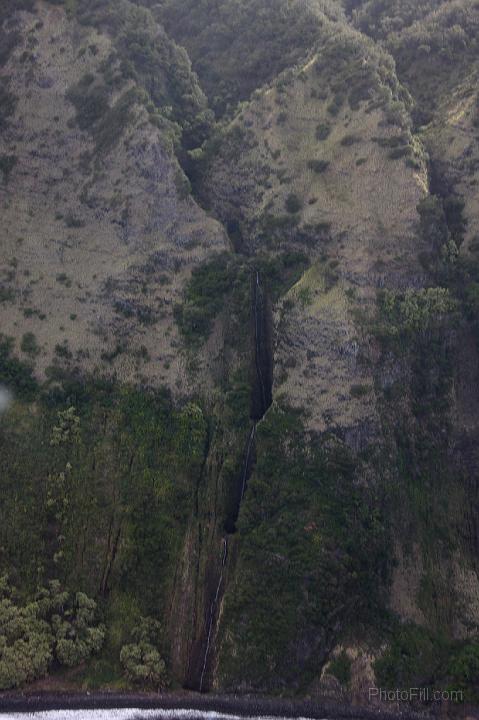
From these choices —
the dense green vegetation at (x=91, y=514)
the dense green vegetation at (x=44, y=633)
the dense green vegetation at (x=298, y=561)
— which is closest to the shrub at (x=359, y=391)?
the dense green vegetation at (x=298, y=561)

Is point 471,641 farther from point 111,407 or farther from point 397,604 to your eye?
point 111,407

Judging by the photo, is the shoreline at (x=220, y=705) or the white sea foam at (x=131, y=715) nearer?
the white sea foam at (x=131, y=715)

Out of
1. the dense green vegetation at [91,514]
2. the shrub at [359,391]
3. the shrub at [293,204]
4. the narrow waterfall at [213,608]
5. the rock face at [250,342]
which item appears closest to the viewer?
the dense green vegetation at [91,514]

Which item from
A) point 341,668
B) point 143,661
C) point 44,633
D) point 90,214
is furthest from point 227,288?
point 341,668

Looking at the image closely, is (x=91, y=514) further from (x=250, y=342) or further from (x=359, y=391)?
(x=359, y=391)

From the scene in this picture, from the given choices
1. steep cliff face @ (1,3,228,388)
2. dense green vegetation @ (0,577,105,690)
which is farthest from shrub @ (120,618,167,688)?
steep cliff face @ (1,3,228,388)

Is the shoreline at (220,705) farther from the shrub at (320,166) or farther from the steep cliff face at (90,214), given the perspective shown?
the shrub at (320,166)

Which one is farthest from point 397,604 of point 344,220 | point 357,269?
point 344,220
